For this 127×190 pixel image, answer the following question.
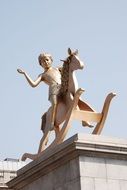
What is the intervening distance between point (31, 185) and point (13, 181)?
2.67 ft

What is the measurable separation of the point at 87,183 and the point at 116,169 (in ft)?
2.56

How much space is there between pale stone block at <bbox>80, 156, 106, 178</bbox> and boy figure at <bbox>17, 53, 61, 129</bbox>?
1985 mm

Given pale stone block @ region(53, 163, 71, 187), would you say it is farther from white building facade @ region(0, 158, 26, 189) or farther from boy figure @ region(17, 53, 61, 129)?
white building facade @ region(0, 158, 26, 189)

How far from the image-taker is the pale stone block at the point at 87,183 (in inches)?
430

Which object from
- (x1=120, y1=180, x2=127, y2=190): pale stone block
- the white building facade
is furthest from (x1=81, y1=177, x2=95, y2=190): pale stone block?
the white building facade

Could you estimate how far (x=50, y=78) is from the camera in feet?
44.0

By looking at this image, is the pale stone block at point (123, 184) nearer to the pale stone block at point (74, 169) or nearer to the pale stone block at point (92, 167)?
the pale stone block at point (92, 167)

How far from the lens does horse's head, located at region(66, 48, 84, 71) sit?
1251 cm

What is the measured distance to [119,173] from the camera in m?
11.4

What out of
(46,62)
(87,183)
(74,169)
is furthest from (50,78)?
(87,183)

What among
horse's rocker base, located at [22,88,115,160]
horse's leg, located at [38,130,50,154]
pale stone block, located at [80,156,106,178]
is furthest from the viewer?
horse's leg, located at [38,130,50,154]

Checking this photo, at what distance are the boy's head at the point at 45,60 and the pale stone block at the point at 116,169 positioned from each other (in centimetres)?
337

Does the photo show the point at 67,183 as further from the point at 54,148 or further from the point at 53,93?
the point at 53,93

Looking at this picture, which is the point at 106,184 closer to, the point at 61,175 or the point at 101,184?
the point at 101,184
